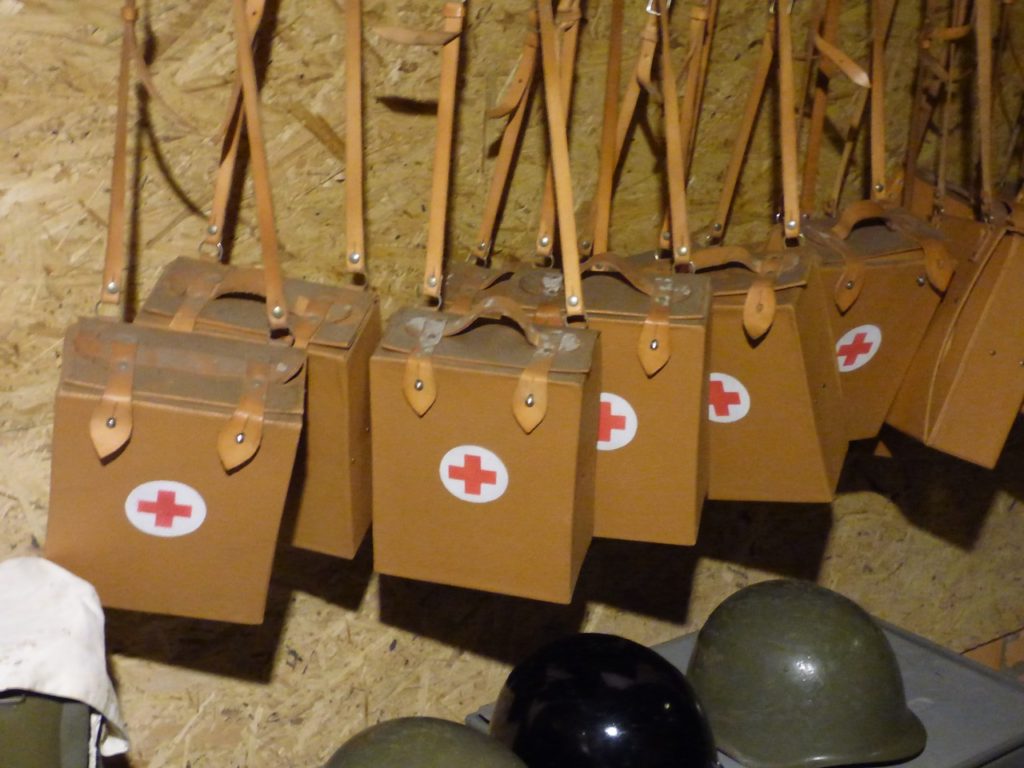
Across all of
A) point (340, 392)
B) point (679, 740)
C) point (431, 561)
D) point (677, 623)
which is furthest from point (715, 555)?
point (340, 392)

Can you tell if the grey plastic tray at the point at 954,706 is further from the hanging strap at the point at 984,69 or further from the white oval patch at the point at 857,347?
the hanging strap at the point at 984,69

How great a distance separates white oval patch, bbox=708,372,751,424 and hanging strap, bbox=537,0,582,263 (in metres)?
0.30

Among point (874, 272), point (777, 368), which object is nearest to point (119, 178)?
point (777, 368)

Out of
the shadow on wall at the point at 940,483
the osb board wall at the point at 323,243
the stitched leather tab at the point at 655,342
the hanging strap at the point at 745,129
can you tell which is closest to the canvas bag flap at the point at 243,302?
the osb board wall at the point at 323,243

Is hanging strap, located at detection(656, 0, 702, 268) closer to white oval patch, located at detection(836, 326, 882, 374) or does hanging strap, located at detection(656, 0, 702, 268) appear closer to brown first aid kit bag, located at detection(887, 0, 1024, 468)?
white oval patch, located at detection(836, 326, 882, 374)

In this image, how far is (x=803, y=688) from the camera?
170 centimetres

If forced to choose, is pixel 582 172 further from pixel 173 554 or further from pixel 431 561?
pixel 173 554

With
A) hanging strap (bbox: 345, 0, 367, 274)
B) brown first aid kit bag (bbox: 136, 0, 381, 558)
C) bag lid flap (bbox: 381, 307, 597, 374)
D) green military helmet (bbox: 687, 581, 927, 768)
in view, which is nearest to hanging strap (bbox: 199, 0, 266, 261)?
brown first aid kit bag (bbox: 136, 0, 381, 558)

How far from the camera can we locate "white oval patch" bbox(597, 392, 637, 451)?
1562 mm

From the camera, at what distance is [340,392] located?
1466 mm

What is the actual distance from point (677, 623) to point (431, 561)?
86cm

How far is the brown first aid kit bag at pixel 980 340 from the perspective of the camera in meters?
1.82

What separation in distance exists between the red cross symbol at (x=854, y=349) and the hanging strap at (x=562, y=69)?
464mm

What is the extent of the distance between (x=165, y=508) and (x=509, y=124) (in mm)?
721
